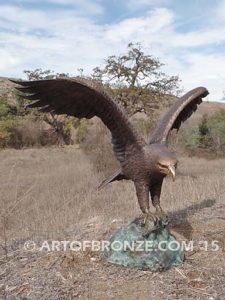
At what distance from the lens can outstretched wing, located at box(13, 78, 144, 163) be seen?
3498 millimetres

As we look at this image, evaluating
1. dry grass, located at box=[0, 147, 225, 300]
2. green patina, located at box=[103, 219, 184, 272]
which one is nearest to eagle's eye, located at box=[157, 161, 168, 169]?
green patina, located at box=[103, 219, 184, 272]

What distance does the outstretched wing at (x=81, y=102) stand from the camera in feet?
11.5

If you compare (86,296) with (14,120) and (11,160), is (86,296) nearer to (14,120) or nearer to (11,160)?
(11,160)

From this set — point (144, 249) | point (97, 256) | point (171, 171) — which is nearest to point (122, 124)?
point (171, 171)

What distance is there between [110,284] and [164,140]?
4.47 feet

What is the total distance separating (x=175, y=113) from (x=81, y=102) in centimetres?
103

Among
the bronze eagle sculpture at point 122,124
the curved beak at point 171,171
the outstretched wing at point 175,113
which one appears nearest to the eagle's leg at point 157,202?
the bronze eagle sculpture at point 122,124

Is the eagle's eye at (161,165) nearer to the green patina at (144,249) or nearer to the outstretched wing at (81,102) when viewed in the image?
the outstretched wing at (81,102)

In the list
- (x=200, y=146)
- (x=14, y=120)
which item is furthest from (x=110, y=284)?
(x=14, y=120)

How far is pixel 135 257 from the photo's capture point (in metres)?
4.09

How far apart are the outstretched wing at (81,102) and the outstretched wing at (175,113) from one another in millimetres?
408

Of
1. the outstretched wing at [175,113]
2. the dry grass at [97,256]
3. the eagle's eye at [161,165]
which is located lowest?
the dry grass at [97,256]

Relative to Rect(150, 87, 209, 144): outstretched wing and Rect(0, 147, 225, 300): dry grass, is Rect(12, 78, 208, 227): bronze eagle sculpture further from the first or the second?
Rect(0, 147, 225, 300): dry grass

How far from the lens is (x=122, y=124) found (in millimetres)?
3820
